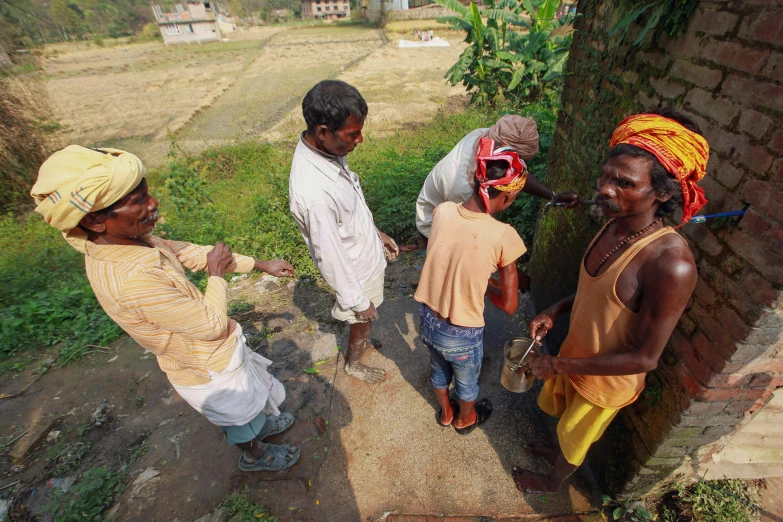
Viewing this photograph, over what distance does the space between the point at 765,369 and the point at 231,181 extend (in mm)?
7873

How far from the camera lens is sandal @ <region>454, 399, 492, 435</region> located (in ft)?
8.25

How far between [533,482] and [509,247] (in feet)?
4.96

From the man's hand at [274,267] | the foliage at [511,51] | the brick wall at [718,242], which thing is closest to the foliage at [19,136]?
the man's hand at [274,267]

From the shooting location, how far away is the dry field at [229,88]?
11797 mm

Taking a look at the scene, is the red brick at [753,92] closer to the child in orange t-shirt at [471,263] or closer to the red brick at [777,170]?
the red brick at [777,170]

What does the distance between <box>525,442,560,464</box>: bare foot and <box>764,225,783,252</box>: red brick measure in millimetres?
1684

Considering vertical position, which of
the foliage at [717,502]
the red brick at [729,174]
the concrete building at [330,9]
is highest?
the concrete building at [330,9]

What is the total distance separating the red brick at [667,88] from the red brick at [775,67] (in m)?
0.43

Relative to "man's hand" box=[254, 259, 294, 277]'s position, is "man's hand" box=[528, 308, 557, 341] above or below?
below

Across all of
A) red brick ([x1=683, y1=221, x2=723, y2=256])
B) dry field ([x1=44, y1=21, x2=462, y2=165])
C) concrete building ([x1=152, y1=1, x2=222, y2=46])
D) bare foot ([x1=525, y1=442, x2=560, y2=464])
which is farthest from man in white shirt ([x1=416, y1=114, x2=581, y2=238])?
concrete building ([x1=152, y1=1, x2=222, y2=46])

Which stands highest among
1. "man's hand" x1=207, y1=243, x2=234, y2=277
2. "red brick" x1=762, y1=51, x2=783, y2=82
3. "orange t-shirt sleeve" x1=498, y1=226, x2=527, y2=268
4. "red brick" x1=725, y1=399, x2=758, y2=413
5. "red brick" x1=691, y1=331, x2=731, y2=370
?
"red brick" x1=762, y1=51, x2=783, y2=82

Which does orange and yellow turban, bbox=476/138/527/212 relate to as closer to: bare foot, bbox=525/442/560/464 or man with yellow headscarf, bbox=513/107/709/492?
man with yellow headscarf, bbox=513/107/709/492

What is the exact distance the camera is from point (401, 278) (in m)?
4.21

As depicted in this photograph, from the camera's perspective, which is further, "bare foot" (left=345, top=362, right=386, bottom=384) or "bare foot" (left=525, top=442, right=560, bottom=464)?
"bare foot" (left=345, top=362, right=386, bottom=384)
